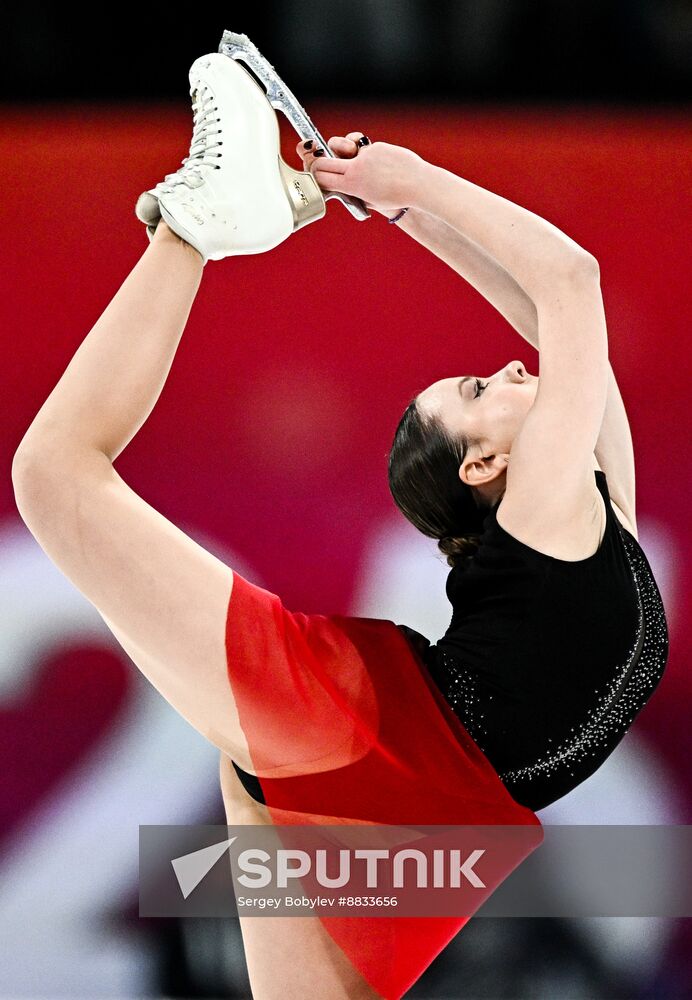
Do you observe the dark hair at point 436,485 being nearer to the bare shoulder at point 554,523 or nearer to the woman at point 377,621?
the woman at point 377,621

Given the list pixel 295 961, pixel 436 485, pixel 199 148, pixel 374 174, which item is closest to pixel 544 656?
pixel 436 485

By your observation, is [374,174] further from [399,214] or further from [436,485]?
[436,485]

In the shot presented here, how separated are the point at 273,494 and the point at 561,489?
1.01m

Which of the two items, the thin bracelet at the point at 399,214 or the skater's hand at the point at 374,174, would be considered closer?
the skater's hand at the point at 374,174

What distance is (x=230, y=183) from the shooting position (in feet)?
3.97

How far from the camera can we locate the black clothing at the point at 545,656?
1170mm

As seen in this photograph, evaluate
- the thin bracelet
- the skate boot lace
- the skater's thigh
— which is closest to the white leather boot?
the skate boot lace

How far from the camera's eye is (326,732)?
116 centimetres

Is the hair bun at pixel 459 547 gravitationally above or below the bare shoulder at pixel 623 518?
below

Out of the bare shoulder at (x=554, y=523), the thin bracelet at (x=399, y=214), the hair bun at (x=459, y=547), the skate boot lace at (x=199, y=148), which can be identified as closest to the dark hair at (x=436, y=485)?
the hair bun at (x=459, y=547)

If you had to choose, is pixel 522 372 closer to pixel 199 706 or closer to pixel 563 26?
pixel 199 706

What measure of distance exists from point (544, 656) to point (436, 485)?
0.26 metres

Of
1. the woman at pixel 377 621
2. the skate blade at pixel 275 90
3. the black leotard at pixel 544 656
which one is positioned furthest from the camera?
the skate blade at pixel 275 90

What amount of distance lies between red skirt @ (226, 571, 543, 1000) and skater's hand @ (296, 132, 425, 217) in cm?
47
